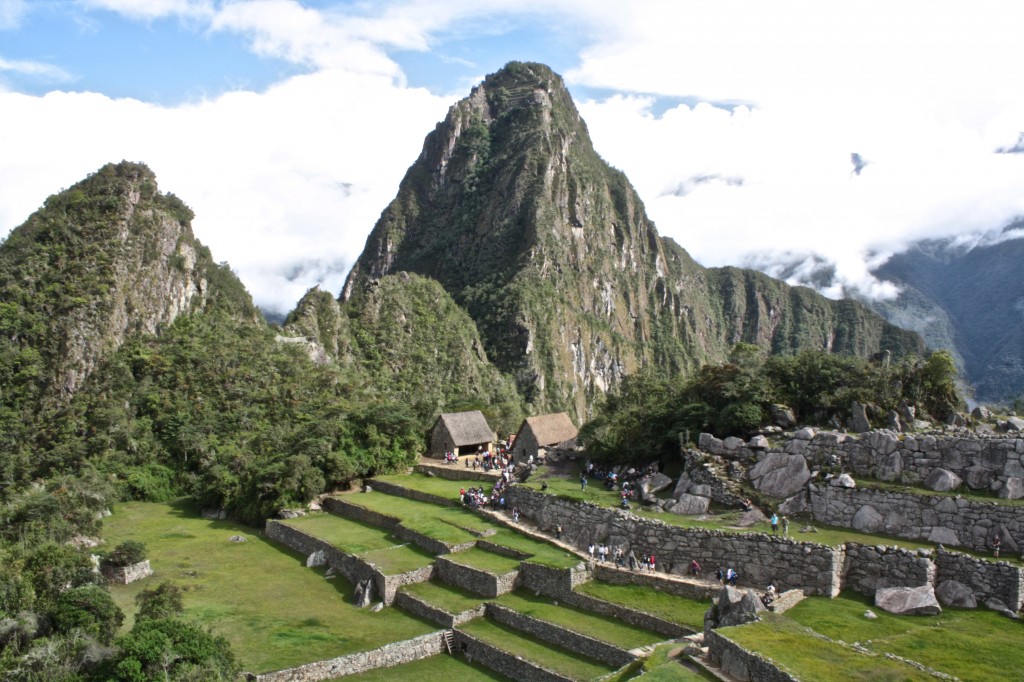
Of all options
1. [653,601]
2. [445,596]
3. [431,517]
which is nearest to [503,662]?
[653,601]

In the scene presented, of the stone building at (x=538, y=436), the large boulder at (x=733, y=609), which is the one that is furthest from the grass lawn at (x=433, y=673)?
the stone building at (x=538, y=436)

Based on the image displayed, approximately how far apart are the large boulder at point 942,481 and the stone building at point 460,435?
2724cm

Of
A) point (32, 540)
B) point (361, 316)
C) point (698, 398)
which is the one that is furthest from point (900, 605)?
point (361, 316)

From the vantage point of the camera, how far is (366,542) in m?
30.1

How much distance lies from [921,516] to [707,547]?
17.8 ft

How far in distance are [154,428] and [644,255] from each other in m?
144

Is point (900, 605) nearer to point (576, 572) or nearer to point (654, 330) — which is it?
point (576, 572)

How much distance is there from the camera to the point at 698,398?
28656 millimetres

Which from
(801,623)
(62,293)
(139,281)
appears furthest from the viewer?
(139,281)

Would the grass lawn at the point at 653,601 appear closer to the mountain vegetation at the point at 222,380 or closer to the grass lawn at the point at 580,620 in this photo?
the grass lawn at the point at 580,620

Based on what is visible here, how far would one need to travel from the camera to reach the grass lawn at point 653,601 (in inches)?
760

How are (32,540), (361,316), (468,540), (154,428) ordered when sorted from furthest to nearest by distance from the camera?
(361,316) < (154,428) < (32,540) < (468,540)

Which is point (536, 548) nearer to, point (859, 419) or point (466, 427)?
point (859, 419)

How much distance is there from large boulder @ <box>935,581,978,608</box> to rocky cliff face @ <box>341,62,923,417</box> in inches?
3244
